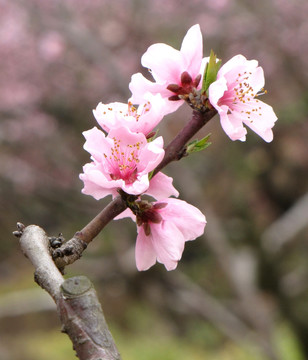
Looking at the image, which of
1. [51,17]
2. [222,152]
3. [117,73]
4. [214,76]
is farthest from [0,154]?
[214,76]

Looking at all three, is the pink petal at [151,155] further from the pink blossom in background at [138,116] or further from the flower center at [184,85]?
the flower center at [184,85]

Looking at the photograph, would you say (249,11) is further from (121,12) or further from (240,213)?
(240,213)

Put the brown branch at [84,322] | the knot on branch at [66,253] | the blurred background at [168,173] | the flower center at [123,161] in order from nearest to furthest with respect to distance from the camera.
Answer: the brown branch at [84,322]
the knot on branch at [66,253]
the flower center at [123,161]
the blurred background at [168,173]

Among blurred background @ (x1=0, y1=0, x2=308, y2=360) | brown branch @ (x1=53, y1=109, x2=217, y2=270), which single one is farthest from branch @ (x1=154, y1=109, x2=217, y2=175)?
blurred background @ (x1=0, y1=0, x2=308, y2=360)

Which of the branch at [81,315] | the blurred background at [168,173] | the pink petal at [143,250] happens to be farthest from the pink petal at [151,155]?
the blurred background at [168,173]

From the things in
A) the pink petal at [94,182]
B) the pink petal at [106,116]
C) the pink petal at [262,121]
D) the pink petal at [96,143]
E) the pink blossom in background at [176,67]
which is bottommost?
the pink petal at [262,121]

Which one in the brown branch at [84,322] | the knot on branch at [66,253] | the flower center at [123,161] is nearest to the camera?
the brown branch at [84,322]
